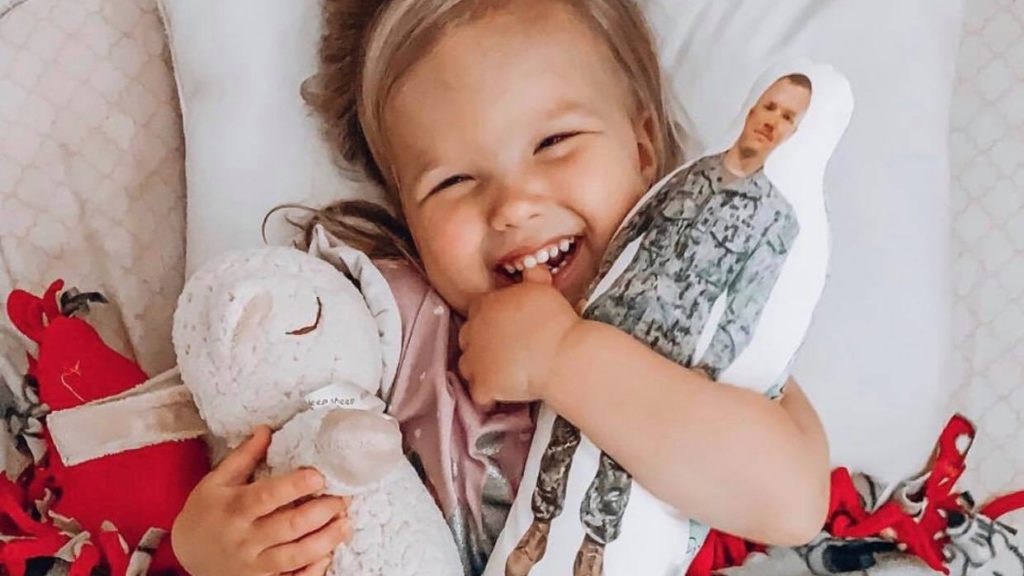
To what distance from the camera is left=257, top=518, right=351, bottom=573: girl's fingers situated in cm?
73

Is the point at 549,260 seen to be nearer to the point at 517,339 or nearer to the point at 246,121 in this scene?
the point at 517,339

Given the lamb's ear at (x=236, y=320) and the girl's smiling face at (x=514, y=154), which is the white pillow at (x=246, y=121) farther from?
the lamb's ear at (x=236, y=320)

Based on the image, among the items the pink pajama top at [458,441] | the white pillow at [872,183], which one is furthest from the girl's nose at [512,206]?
the white pillow at [872,183]

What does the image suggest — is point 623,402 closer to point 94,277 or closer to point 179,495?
point 179,495

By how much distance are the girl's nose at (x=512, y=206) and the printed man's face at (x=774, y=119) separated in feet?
0.49

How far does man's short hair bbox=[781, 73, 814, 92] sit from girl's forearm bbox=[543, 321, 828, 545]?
0.59 ft

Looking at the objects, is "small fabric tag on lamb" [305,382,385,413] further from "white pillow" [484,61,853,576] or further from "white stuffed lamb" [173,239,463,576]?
"white pillow" [484,61,853,576]

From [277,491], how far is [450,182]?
0.27 metres

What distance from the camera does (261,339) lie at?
29.4 inches

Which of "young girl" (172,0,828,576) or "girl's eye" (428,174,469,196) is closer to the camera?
"young girl" (172,0,828,576)

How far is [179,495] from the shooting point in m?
0.91

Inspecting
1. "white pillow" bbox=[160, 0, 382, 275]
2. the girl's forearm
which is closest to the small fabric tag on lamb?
the girl's forearm

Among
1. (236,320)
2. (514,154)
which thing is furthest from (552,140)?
(236,320)

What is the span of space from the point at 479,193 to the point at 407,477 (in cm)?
21
